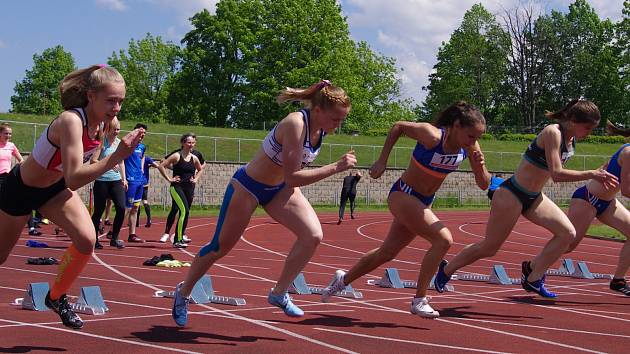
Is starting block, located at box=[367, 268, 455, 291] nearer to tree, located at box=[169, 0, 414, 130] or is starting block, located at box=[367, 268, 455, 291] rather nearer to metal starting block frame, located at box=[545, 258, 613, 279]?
metal starting block frame, located at box=[545, 258, 613, 279]

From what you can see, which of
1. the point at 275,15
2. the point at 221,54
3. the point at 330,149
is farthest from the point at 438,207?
the point at 221,54

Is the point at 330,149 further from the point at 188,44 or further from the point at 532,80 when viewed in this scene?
the point at 532,80

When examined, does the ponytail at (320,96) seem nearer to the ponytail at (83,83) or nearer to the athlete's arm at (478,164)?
the ponytail at (83,83)

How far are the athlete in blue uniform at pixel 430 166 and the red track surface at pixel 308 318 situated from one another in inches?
22.6

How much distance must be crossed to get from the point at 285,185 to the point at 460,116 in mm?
1642

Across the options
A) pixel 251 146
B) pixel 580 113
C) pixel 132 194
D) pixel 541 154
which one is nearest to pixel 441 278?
pixel 541 154

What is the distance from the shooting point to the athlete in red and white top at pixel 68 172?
538cm

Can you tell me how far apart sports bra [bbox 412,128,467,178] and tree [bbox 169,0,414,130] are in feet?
166

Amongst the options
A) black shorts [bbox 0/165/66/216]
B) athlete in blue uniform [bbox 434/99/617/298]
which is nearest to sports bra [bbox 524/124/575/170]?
athlete in blue uniform [bbox 434/99/617/298]

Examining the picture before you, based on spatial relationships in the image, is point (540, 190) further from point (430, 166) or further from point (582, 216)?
point (430, 166)

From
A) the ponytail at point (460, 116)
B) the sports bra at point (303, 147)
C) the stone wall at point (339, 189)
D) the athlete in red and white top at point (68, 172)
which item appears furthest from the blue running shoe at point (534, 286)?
the stone wall at point (339, 189)

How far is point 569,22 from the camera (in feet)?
275

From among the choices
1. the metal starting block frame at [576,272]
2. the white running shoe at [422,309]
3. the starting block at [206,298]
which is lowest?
the metal starting block frame at [576,272]

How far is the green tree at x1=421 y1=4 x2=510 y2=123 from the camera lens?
8188 centimetres
